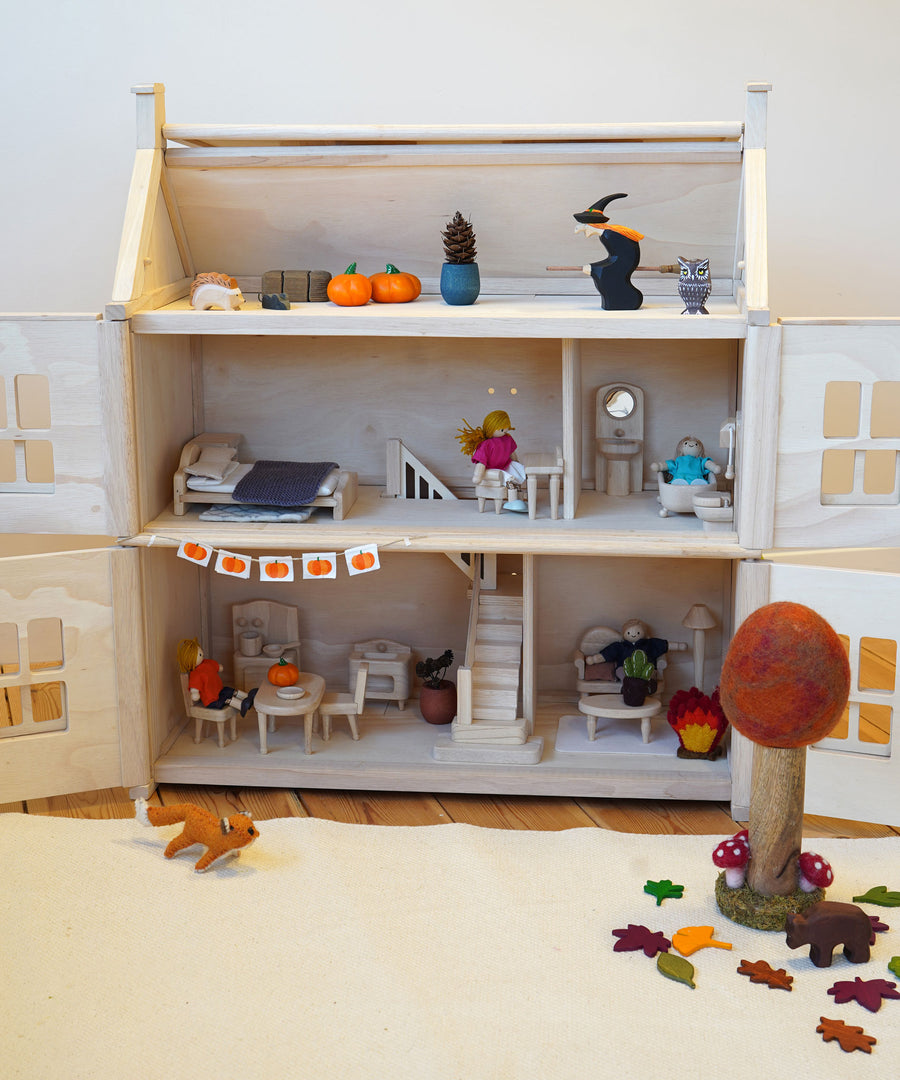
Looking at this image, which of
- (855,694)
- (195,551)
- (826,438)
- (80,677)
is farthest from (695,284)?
(80,677)

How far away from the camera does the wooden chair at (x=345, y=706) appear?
1.94 m

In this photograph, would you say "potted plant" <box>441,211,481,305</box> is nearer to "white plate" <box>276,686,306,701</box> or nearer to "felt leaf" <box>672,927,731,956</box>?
"white plate" <box>276,686,306,701</box>

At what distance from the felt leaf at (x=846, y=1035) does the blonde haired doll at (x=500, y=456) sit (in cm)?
90

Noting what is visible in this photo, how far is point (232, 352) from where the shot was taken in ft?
6.88

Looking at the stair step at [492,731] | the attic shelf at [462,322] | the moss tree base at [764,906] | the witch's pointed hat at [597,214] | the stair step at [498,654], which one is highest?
the witch's pointed hat at [597,214]

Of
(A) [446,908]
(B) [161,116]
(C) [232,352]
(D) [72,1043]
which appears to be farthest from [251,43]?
(D) [72,1043]

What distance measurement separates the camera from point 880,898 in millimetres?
1530

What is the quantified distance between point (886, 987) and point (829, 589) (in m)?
0.53

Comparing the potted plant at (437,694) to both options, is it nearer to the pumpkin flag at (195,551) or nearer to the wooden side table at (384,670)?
the wooden side table at (384,670)

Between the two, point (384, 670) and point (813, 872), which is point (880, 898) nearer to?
point (813, 872)

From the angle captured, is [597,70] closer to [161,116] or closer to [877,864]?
[161,116]

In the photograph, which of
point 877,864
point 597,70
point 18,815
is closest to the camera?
point 877,864

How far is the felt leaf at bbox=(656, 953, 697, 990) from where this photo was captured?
1.36m

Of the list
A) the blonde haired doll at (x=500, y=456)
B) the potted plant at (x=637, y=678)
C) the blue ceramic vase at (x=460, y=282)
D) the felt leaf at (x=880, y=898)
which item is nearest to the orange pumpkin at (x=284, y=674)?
the blonde haired doll at (x=500, y=456)
